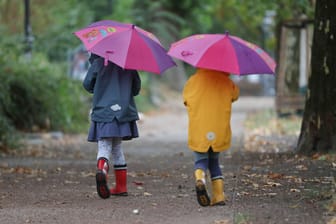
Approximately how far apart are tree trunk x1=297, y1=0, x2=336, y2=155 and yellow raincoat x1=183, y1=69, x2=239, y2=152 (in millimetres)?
4206

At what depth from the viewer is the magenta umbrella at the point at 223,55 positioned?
7.86 metres

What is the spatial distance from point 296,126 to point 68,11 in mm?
15524

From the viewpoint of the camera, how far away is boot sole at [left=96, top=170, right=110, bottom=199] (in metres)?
8.54

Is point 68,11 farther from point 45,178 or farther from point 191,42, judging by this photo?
point 191,42

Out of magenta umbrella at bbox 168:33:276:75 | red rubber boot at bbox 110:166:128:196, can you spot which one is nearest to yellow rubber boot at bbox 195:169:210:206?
magenta umbrella at bbox 168:33:276:75

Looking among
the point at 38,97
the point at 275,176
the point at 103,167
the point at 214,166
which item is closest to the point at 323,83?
the point at 275,176

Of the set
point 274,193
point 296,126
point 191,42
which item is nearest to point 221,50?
point 191,42

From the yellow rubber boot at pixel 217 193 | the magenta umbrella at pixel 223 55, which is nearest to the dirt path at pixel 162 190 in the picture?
the yellow rubber boot at pixel 217 193

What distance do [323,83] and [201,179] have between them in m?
4.60

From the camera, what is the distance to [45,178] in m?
10.9

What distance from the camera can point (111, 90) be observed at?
8.78 m

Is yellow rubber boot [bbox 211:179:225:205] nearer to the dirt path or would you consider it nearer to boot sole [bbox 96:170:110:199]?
the dirt path

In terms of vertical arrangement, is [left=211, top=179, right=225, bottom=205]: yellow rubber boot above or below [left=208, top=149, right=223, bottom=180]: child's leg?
below

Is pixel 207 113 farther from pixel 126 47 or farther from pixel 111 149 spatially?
pixel 111 149
